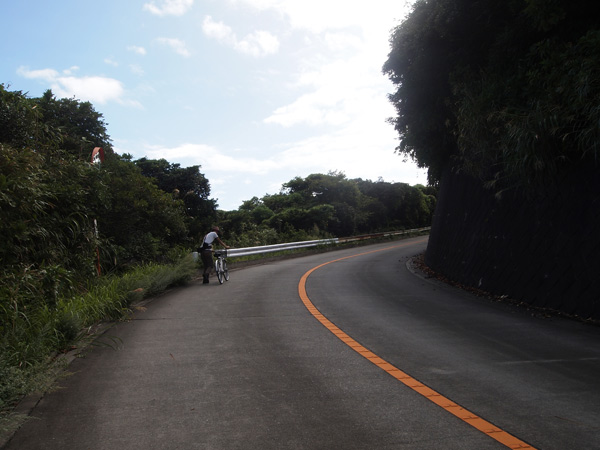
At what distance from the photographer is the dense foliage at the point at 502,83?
8320 mm

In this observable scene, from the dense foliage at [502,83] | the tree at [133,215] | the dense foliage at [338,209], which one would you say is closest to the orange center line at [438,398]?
the dense foliage at [502,83]

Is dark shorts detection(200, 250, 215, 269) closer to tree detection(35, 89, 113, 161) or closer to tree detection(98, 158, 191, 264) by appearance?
tree detection(98, 158, 191, 264)

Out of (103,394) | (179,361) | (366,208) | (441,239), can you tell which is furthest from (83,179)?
(366,208)

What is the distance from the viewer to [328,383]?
4.93m

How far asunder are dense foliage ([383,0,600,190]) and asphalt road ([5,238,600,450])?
3.05m

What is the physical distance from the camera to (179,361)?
5879mm

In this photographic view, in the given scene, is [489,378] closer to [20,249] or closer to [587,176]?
[587,176]

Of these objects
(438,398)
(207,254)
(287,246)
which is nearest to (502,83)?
(438,398)

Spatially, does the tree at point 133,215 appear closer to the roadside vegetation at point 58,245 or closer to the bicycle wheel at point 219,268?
the roadside vegetation at point 58,245

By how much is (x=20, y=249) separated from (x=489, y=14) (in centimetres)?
1074

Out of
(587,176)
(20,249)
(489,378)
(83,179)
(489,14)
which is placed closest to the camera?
(489,378)

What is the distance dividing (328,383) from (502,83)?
8.31 metres

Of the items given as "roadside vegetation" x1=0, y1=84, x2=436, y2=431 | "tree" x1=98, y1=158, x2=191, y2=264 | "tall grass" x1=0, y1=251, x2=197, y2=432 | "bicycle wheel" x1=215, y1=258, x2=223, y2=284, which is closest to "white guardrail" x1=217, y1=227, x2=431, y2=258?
"roadside vegetation" x1=0, y1=84, x2=436, y2=431

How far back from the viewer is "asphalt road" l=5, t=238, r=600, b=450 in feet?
12.1
